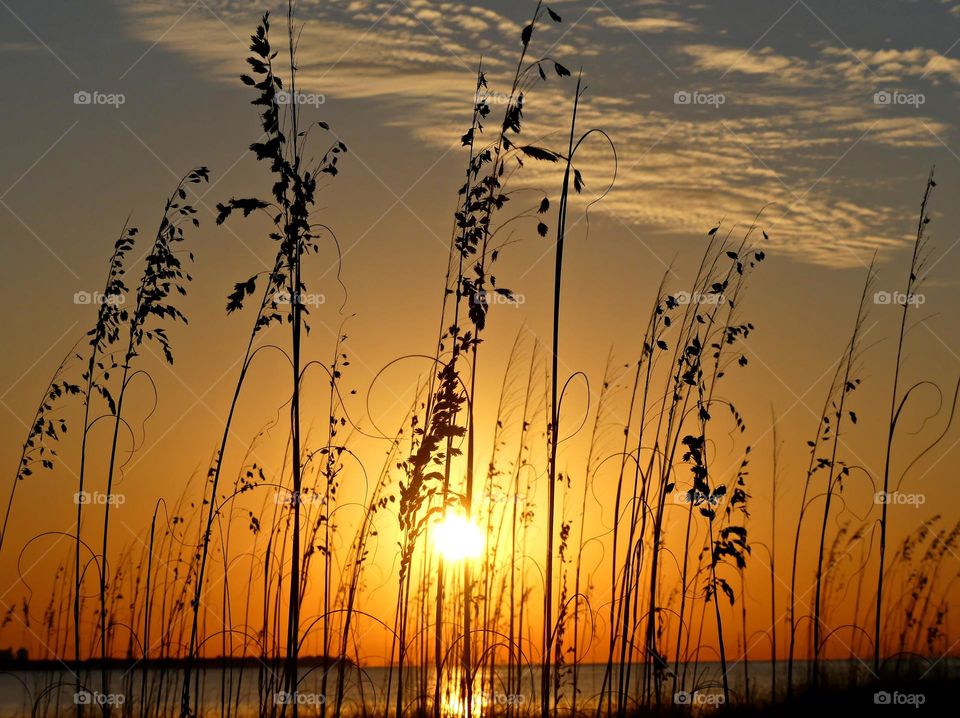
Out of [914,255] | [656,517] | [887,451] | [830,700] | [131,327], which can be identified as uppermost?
[914,255]

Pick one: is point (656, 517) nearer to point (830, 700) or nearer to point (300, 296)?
point (300, 296)

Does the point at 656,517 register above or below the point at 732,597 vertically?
above

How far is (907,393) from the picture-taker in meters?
5.28

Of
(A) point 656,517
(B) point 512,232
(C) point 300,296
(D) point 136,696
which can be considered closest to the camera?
(C) point 300,296

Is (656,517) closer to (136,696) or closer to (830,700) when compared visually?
(830,700)

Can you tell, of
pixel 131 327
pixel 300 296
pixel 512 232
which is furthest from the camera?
pixel 131 327

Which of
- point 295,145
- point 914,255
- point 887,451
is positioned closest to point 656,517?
point 887,451

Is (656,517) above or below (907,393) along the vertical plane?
below

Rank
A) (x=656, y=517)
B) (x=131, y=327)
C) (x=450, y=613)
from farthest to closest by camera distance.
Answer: (x=450, y=613) < (x=131, y=327) < (x=656, y=517)

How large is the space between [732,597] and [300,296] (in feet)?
8.83

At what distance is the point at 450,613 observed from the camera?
654 cm

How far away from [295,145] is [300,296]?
650 mm

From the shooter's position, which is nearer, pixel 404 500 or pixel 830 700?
pixel 404 500

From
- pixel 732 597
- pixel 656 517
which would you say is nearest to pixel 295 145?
pixel 656 517
